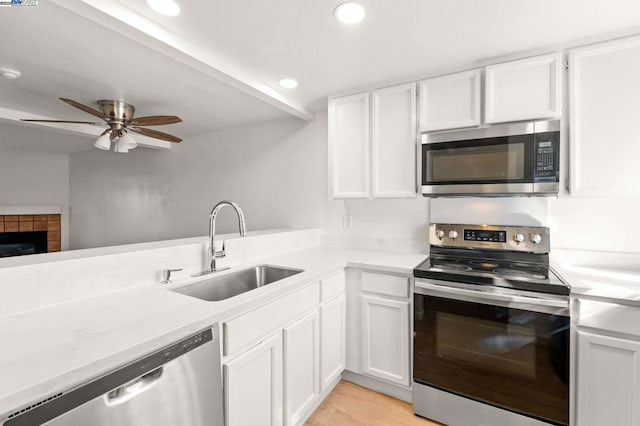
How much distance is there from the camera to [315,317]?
176 centimetres

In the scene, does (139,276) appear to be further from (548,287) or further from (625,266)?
(625,266)

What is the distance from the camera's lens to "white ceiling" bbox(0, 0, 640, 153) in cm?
136

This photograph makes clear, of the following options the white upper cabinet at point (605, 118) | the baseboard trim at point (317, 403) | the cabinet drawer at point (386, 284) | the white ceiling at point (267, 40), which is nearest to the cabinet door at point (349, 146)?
the white ceiling at point (267, 40)

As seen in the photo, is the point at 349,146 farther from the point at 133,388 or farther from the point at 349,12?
the point at 133,388

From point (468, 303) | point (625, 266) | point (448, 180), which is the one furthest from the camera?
Result: point (448, 180)

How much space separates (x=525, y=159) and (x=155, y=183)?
4380mm

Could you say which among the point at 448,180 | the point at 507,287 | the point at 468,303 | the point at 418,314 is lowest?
the point at 418,314

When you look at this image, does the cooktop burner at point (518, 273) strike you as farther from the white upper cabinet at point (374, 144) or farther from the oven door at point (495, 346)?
the white upper cabinet at point (374, 144)

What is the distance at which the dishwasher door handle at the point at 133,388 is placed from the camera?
0.83 m

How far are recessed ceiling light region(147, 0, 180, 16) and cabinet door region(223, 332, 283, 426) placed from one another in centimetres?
161

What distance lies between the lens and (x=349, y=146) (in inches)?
91.7

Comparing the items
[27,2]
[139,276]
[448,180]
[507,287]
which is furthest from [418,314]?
[27,2]

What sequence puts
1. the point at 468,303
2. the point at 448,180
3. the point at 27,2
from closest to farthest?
the point at 27,2 < the point at 468,303 < the point at 448,180

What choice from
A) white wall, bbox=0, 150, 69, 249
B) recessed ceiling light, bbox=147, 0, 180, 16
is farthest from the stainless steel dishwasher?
white wall, bbox=0, 150, 69, 249
